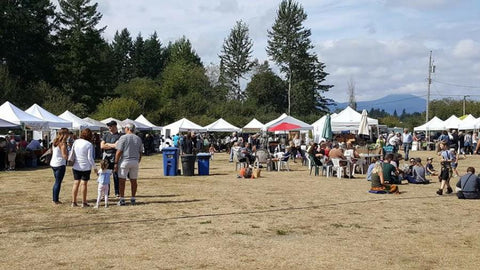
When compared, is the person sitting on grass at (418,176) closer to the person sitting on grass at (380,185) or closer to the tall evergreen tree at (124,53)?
the person sitting on grass at (380,185)

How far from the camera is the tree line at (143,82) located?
1917 inches

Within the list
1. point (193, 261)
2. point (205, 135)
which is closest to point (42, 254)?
point (193, 261)

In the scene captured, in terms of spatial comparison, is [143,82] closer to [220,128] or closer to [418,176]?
[220,128]

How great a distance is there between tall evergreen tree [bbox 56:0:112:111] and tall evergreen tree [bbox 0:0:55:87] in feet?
5.43

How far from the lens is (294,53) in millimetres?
63562

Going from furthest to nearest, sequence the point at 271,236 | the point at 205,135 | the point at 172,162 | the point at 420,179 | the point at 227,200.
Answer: the point at 205,135, the point at 172,162, the point at 420,179, the point at 227,200, the point at 271,236

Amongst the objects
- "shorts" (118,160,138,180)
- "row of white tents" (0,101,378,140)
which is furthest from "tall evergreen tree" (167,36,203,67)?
"shorts" (118,160,138,180)

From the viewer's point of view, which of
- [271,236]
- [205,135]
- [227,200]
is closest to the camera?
[271,236]

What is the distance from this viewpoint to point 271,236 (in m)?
7.72

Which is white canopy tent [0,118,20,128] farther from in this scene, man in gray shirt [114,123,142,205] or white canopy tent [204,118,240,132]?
white canopy tent [204,118,240,132]

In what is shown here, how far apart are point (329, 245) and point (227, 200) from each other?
15.0ft

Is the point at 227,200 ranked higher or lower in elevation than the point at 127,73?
lower

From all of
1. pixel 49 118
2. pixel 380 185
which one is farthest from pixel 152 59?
pixel 380 185

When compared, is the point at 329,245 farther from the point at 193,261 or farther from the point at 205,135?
the point at 205,135
